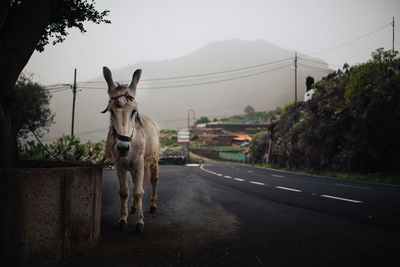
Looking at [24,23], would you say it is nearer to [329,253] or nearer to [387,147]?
[329,253]

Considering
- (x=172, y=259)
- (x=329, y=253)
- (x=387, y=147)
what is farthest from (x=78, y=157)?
(x=387, y=147)

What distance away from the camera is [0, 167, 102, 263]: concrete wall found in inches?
106

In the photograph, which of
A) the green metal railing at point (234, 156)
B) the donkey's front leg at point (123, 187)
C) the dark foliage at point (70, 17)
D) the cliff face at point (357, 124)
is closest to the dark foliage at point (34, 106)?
the dark foliage at point (70, 17)

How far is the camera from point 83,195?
330 centimetres

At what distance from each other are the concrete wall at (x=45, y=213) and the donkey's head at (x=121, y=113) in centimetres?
59

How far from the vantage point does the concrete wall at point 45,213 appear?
106 inches

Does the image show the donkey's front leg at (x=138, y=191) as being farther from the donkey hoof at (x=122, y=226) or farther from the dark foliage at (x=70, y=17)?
the dark foliage at (x=70, y=17)

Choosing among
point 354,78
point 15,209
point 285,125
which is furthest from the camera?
point 285,125

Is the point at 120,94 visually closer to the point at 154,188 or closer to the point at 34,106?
the point at 154,188

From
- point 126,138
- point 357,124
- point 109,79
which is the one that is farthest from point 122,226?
point 357,124

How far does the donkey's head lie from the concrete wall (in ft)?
1.94

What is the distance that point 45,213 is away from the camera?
2.89 meters

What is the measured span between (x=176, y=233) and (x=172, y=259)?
3.44ft

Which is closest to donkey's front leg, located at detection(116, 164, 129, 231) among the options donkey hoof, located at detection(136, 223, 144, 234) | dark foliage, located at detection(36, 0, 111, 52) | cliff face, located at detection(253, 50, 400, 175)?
donkey hoof, located at detection(136, 223, 144, 234)
